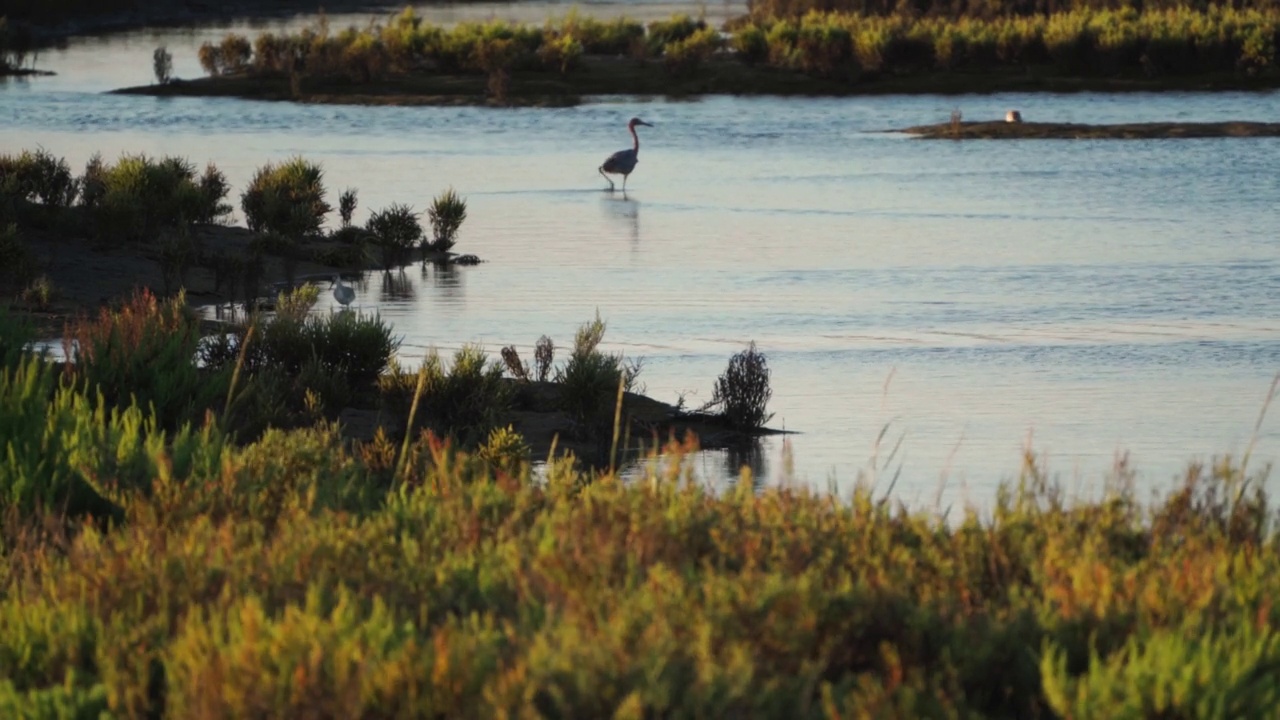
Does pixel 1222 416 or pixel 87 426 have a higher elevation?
pixel 87 426

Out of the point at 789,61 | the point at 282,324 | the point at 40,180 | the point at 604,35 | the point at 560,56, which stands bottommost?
the point at 282,324

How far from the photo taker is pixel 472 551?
6363 millimetres

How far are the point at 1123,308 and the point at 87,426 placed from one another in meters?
11.0

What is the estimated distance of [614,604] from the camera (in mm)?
5598

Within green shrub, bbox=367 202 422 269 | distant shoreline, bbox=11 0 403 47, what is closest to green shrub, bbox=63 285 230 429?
green shrub, bbox=367 202 422 269

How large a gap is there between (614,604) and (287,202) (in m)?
17.8

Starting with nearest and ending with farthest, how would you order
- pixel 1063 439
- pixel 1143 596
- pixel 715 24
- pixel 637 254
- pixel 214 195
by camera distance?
pixel 1143 596, pixel 1063 439, pixel 637 254, pixel 214 195, pixel 715 24

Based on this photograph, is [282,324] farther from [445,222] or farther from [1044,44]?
[1044,44]

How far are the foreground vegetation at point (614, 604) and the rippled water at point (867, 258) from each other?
1076mm

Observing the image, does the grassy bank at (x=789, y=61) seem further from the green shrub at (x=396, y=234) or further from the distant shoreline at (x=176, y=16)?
the green shrub at (x=396, y=234)

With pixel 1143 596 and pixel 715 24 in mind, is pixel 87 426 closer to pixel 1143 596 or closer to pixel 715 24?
pixel 1143 596

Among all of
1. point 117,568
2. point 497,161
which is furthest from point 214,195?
point 117,568

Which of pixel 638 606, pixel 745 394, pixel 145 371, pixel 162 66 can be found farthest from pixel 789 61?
pixel 638 606

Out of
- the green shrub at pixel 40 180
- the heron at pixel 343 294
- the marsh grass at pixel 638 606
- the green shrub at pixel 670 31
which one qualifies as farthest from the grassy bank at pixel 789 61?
the marsh grass at pixel 638 606
